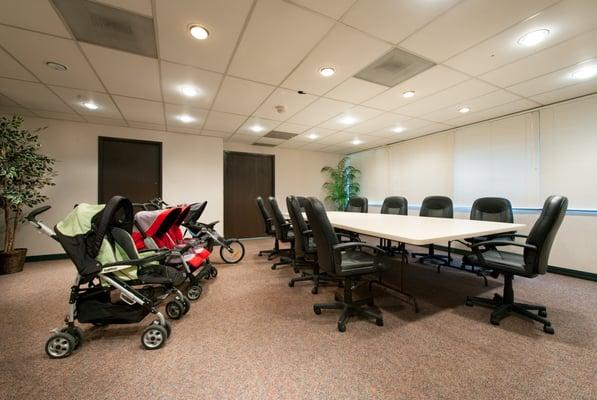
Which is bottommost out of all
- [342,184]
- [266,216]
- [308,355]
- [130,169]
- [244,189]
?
[308,355]

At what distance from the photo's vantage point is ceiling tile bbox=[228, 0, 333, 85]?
68.9 inches

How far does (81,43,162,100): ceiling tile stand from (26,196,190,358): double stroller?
1.49 meters

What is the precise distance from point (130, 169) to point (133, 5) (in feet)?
12.4

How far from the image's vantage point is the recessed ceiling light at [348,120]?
13.3ft

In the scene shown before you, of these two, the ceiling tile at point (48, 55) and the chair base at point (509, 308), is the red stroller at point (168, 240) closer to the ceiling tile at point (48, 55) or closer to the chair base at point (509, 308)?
the ceiling tile at point (48, 55)

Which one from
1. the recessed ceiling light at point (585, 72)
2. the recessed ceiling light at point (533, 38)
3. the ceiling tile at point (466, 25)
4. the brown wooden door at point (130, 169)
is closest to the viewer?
the ceiling tile at point (466, 25)

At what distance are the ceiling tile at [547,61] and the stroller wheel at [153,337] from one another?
3.90 m

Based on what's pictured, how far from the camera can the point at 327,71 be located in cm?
255

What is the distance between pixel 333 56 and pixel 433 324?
8.35 ft

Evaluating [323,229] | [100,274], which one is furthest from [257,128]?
[100,274]

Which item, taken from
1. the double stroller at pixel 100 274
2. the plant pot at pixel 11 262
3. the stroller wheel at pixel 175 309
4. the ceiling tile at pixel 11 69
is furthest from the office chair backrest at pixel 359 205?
the plant pot at pixel 11 262

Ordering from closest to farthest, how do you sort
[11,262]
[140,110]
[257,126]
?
[11,262] → [140,110] → [257,126]

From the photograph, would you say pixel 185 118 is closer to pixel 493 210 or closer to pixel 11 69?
pixel 11 69

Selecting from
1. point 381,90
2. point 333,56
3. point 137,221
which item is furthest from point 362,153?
point 137,221
